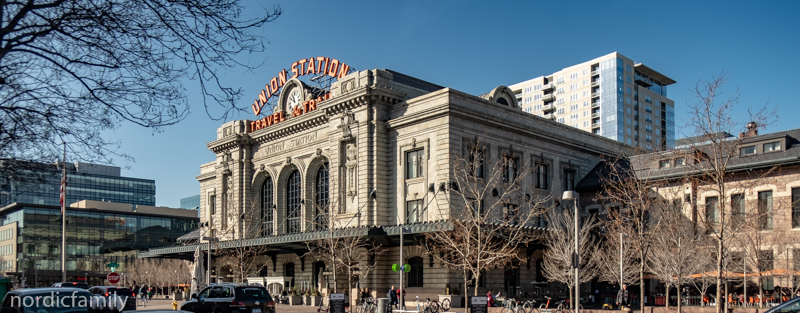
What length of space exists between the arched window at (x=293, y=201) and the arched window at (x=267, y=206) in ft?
7.68

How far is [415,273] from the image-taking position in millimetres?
45750

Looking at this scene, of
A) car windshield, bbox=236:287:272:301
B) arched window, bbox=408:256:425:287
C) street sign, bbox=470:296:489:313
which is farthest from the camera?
arched window, bbox=408:256:425:287

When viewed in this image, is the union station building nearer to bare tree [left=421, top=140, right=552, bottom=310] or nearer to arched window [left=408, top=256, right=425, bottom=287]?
arched window [left=408, top=256, right=425, bottom=287]

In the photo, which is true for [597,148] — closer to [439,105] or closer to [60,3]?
[439,105]

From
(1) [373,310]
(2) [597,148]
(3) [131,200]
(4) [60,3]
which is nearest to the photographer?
(4) [60,3]

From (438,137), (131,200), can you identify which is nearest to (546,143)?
(438,137)

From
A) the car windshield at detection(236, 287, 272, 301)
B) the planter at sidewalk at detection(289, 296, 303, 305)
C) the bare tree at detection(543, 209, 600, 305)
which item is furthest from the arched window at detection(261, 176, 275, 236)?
the car windshield at detection(236, 287, 272, 301)

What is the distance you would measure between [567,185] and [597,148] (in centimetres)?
532

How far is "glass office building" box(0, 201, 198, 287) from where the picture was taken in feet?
330

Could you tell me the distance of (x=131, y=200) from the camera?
13412 cm

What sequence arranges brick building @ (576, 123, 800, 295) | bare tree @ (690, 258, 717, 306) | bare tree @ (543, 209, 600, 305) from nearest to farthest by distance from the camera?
bare tree @ (690, 258, 717, 306) → brick building @ (576, 123, 800, 295) → bare tree @ (543, 209, 600, 305)

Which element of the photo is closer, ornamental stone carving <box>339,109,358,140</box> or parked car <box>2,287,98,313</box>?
parked car <box>2,287,98,313</box>

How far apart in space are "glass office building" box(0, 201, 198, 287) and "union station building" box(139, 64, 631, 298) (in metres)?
50.1

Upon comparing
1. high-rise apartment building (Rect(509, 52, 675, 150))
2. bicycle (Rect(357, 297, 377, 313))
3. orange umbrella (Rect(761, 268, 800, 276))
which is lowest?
bicycle (Rect(357, 297, 377, 313))
